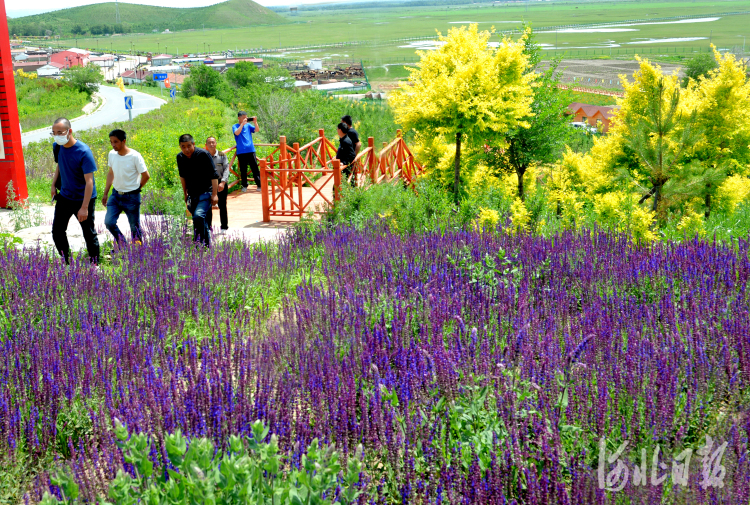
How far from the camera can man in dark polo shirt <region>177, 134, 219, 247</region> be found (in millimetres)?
7102

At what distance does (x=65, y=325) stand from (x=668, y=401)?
12.2ft

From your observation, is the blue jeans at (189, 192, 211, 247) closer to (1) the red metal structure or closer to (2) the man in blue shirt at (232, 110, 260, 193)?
(2) the man in blue shirt at (232, 110, 260, 193)

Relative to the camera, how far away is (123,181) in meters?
6.82

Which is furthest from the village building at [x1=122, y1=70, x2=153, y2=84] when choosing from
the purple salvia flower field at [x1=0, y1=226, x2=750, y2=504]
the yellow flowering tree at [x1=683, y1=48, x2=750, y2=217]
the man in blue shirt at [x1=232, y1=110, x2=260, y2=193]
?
the purple salvia flower field at [x1=0, y1=226, x2=750, y2=504]

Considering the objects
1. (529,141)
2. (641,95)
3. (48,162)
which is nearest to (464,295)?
(641,95)

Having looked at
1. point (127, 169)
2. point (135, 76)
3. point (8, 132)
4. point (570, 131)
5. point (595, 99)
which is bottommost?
point (570, 131)

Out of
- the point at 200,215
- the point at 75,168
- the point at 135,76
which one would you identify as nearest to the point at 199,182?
the point at 200,215

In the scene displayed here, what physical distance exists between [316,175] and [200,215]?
973 cm

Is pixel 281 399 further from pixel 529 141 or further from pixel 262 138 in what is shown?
pixel 262 138

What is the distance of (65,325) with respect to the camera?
428cm

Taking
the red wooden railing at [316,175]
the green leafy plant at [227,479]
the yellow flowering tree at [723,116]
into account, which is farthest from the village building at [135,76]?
the green leafy plant at [227,479]

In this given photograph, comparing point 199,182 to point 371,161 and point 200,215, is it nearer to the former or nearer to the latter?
point 200,215

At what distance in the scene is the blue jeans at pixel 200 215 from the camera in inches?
283

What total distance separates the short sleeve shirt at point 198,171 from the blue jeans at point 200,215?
6cm
